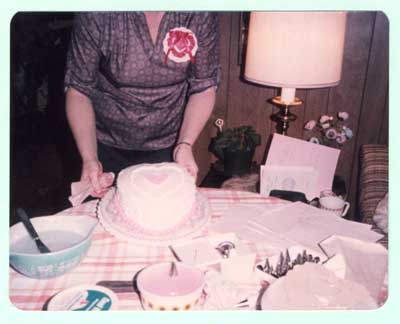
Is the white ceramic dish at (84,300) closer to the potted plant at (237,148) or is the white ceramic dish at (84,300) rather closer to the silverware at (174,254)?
the silverware at (174,254)

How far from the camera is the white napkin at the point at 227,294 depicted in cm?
84

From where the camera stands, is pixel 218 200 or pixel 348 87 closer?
→ pixel 218 200

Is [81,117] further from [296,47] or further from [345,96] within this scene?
[345,96]

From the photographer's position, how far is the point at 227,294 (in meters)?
0.85

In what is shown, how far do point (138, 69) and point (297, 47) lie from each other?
664 millimetres

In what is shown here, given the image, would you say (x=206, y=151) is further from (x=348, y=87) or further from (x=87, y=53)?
(x=87, y=53)

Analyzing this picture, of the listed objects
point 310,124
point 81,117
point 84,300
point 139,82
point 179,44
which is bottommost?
point 84,300

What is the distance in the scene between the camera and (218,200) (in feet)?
4.41

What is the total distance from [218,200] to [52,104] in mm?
1487

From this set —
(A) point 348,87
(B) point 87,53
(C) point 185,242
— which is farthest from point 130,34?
(A) point 348,87

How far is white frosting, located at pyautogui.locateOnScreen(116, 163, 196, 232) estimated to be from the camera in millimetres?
1064

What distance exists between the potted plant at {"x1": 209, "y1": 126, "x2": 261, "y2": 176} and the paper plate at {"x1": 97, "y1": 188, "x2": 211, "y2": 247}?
3.57 feet

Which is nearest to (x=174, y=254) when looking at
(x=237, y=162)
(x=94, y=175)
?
(x=94, y=175)

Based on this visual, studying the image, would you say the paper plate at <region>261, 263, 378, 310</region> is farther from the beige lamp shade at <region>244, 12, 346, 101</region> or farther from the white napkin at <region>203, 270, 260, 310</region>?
the beige lamp shade at <region>244, 12, 346, 101</region>
